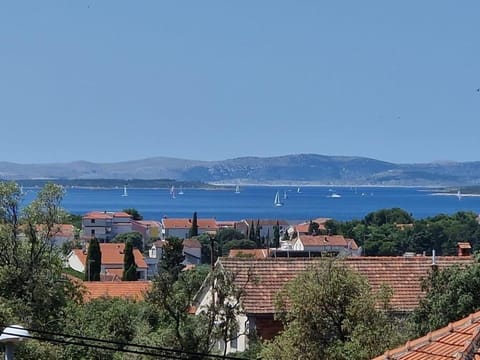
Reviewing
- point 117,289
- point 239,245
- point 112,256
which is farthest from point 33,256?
point 239,245

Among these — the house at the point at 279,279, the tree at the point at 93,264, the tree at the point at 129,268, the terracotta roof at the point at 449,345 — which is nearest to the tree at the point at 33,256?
the house at the point at 279,279

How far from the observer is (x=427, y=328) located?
1683 cm

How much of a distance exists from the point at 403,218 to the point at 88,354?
4865 inches

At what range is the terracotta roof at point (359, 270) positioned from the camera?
21703 millimetres

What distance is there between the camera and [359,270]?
75.6 feet

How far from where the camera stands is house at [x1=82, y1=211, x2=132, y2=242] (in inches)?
5256

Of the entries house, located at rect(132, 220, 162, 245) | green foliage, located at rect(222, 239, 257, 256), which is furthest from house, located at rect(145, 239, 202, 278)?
house, located at rect(132, 220, 162, 245)

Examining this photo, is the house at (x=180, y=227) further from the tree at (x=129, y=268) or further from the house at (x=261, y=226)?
the tree at (x=129, y=268)

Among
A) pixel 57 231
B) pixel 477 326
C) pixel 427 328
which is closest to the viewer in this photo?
pixel 477 326

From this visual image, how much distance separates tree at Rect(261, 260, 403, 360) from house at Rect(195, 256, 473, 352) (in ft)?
17.3

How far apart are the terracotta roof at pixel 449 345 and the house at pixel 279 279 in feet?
40.9

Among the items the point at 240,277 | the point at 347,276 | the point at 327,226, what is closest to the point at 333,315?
the point at 347,276

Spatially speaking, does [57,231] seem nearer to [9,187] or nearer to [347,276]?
[9,187]

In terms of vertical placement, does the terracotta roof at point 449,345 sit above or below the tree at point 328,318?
above
